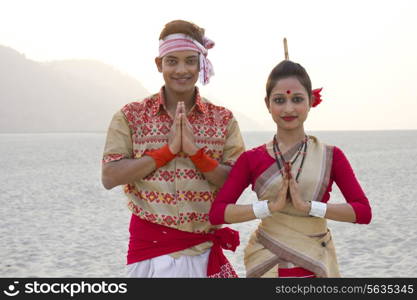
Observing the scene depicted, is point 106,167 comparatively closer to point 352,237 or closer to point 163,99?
point 163,99

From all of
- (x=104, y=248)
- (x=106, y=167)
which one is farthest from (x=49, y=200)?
(x=106, y=167)

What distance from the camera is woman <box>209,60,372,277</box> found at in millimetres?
3371

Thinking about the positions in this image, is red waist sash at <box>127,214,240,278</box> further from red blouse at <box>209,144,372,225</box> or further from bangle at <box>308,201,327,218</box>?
bangle at <box>308,201,327,218</box>

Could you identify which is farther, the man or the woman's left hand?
the man

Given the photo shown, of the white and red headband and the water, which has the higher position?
the white and red headband

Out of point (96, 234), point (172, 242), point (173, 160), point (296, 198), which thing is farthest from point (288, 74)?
point (96, 234)

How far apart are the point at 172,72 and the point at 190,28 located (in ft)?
1.04

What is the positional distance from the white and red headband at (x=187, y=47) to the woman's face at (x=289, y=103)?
53 centimetres

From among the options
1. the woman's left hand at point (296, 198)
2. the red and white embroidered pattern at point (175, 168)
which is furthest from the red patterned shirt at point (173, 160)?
the woman's left hand at point (296, 198)

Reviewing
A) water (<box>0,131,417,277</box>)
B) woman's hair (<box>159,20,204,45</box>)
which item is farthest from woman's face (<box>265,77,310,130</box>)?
water (<box>0,131,417,277</box>)

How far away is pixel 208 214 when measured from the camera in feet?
12.5

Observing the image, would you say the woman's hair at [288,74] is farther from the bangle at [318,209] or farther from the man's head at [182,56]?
the bangle at [318,209]

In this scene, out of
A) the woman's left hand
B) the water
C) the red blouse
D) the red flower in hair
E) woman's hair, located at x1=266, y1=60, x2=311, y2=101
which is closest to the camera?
the woman's left hand

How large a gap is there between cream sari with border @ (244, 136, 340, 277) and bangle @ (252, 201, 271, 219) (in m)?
0.16
